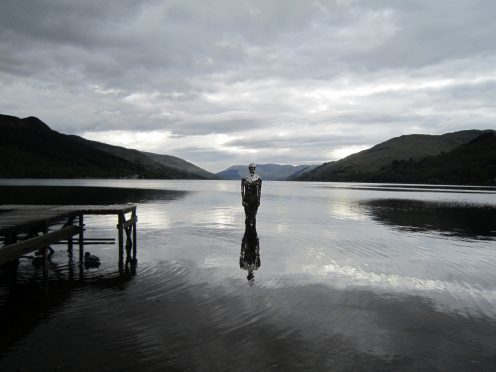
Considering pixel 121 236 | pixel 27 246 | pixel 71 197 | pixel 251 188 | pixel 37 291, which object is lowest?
pixel 37 291

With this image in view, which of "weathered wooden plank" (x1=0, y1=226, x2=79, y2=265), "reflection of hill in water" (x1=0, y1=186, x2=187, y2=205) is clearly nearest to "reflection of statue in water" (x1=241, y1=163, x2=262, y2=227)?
"weathered wooden plank" (x1=0, y1=226, x2=79, y2=265)

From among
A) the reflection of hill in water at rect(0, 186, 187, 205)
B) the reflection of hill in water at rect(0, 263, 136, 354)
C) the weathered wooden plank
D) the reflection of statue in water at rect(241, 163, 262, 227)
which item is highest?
the reflection of statue in water at rect(241, 163, 262, 227)

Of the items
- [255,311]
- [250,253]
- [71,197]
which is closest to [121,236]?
[250,253]

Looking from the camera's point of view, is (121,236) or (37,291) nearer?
(37,291)

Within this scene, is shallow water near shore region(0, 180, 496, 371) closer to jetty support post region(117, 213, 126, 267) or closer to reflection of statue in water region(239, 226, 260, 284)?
reflection of statue in water region(239, 226, 260, 284)

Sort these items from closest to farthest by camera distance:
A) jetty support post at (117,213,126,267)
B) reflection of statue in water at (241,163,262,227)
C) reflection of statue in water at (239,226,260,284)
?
reflection of statue in water at (239,226,260,284) → jetty support post at (117,213,126,267) → reflection of statue in water at (241,163,262,227)

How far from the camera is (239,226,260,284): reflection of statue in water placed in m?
17.9

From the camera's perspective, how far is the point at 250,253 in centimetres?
2156

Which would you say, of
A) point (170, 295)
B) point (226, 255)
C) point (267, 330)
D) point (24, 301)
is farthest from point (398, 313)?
point (24, 301)

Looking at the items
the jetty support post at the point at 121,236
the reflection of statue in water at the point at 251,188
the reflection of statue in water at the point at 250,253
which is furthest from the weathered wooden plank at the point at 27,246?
the reflection of statue in water at the point at 251,188

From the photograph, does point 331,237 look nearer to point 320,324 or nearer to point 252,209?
point 252,209

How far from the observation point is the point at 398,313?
12.0 meters

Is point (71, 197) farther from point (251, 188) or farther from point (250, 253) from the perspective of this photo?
point (251, 188)

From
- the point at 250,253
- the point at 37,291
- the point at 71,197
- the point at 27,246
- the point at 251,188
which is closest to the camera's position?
the point at 27,246
